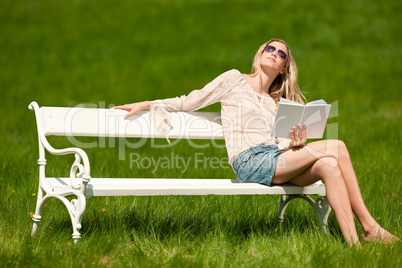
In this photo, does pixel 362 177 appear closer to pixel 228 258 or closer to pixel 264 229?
pixel 264 229

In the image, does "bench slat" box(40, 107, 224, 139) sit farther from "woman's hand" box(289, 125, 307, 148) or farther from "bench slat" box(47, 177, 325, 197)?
"woman's hand" box(289, 125, 307, 148)

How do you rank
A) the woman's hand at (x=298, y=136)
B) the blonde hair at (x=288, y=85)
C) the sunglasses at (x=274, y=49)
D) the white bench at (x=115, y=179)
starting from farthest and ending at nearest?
the blonde hair at (x=288, y=85) < the sunglasses at (x=274, y=49) < the woman's hand at (x=298, y=136) < the white bench at (x=115, y=179)

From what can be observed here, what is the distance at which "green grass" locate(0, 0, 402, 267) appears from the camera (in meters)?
4.02

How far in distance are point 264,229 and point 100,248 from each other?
130 centimetres

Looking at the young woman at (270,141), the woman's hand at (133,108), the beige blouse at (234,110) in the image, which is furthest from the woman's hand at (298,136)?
the woman's hand at (133,108)

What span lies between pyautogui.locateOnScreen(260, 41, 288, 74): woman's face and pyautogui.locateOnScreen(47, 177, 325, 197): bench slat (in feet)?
3.25

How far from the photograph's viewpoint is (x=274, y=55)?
4734 mm

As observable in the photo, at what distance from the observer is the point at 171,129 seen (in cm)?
466

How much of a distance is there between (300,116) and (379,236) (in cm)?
95

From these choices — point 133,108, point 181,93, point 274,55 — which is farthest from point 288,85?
point 181,93

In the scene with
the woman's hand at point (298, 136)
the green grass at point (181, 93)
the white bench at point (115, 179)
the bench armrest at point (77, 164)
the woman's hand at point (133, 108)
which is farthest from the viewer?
the woman's hand at point (133, 108)

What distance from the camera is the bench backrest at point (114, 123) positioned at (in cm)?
434

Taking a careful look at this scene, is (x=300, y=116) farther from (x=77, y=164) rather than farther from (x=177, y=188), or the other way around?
(x=77, y=164)

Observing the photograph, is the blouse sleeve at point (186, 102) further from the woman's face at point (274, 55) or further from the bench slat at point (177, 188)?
the bench slat at point (177, 188)
